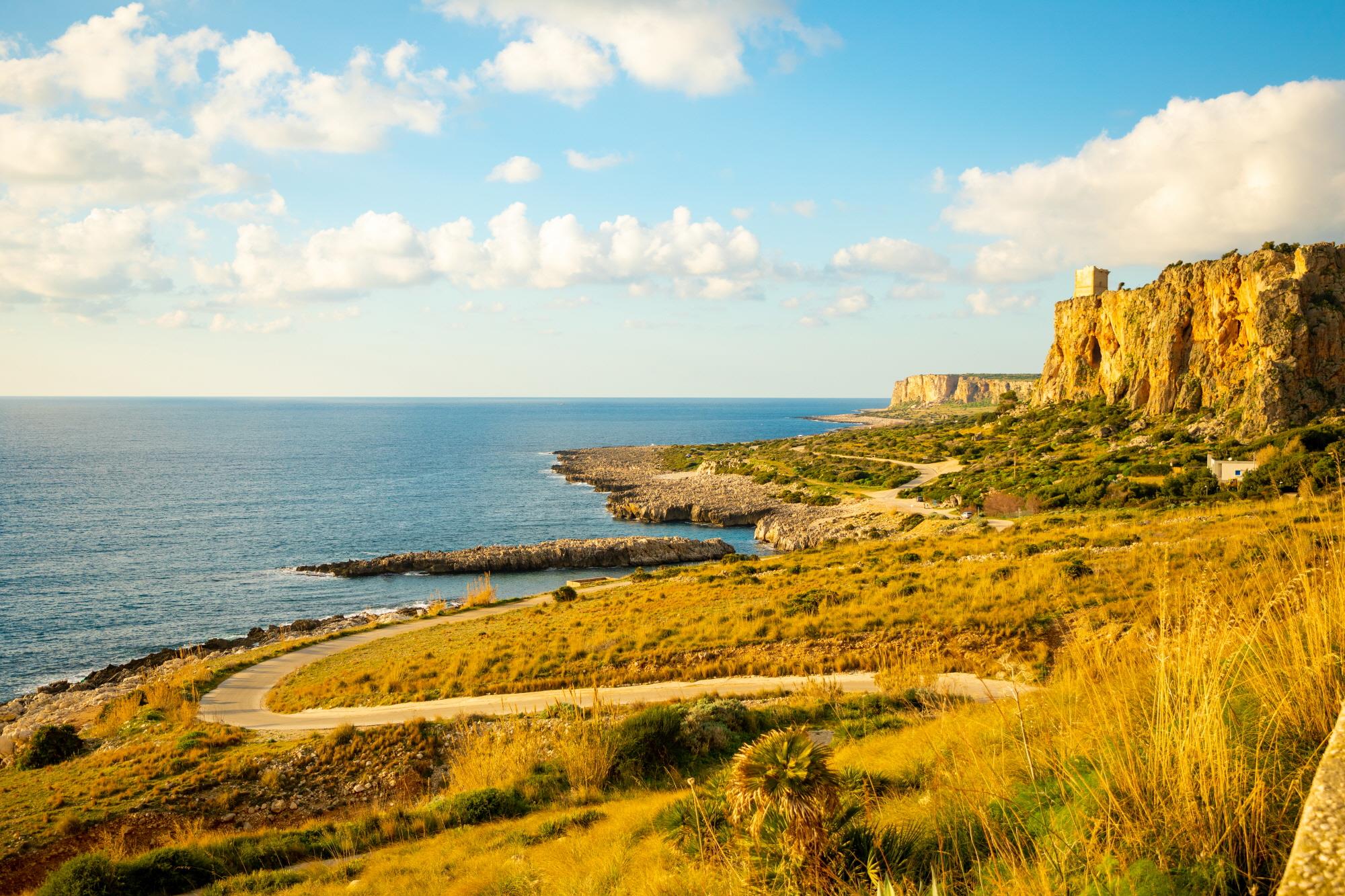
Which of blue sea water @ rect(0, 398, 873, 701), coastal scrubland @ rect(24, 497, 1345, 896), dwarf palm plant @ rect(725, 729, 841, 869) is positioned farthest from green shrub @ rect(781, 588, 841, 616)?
blue sea water @ rect(0, 398, 873, 701)

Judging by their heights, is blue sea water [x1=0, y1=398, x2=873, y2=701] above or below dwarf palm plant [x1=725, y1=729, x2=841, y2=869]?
below

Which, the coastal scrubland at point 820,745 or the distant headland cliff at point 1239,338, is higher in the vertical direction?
the distant headland cliff at point 1239,338

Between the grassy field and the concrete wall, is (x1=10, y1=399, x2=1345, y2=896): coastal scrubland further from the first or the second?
the concrete wall

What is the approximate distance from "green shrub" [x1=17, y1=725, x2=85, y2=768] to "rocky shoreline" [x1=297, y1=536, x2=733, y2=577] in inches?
1314

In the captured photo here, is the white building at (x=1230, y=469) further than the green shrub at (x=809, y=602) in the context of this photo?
Yes

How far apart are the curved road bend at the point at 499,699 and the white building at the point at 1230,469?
32414 millimetres

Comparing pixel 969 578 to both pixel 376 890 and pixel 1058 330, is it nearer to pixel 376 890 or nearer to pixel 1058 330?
pixel 376 890

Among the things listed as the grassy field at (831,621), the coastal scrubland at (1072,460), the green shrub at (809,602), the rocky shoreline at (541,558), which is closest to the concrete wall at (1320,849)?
the coastal scrubland at (1072,460)

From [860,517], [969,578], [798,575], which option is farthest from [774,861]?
[860,517]

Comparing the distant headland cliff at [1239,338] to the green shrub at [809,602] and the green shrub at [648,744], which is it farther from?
the green shrub at [648,744]

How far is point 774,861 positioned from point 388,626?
112 feet

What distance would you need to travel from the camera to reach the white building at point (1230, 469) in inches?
1521

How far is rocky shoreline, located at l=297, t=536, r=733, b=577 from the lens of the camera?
5328 cm

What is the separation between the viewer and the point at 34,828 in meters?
13.1
